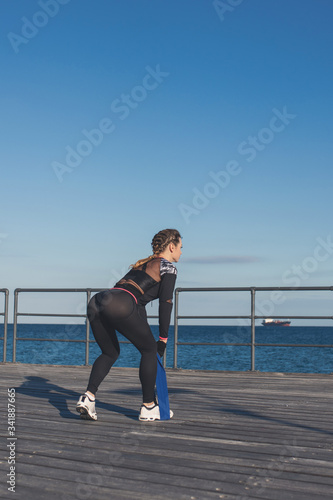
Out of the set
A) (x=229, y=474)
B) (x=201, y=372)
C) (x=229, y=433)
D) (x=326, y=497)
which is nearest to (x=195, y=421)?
(x=229, y=433)

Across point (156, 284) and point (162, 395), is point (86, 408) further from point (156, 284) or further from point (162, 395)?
point (156, 284)

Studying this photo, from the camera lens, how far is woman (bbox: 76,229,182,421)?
13.1 feet

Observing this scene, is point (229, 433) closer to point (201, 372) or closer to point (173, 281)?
point (173, 281)

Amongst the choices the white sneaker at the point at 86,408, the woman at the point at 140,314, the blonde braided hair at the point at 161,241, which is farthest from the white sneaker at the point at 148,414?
the blonde braided hair at the point at 161,241

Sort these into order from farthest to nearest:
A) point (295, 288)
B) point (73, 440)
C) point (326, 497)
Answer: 1. point (295, 288)
2. point (73, 440)
3. point (326, 497)

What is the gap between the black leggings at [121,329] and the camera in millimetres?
3977

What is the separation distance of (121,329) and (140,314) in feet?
0.52

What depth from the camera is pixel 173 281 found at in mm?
4133

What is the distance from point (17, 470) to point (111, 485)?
0.49m

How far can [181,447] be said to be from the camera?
328cm

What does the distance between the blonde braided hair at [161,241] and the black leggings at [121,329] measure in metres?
0.28

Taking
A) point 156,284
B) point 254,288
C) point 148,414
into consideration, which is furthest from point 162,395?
point 254,288

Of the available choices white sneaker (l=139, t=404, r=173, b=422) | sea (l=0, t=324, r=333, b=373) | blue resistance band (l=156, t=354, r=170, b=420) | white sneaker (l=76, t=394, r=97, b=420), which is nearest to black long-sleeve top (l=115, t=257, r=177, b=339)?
blue resistance band (l=156, t=354, r=170, b=420)

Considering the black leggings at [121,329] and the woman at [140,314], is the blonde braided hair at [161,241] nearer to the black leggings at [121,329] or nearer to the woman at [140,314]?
the woman at [140,314]
